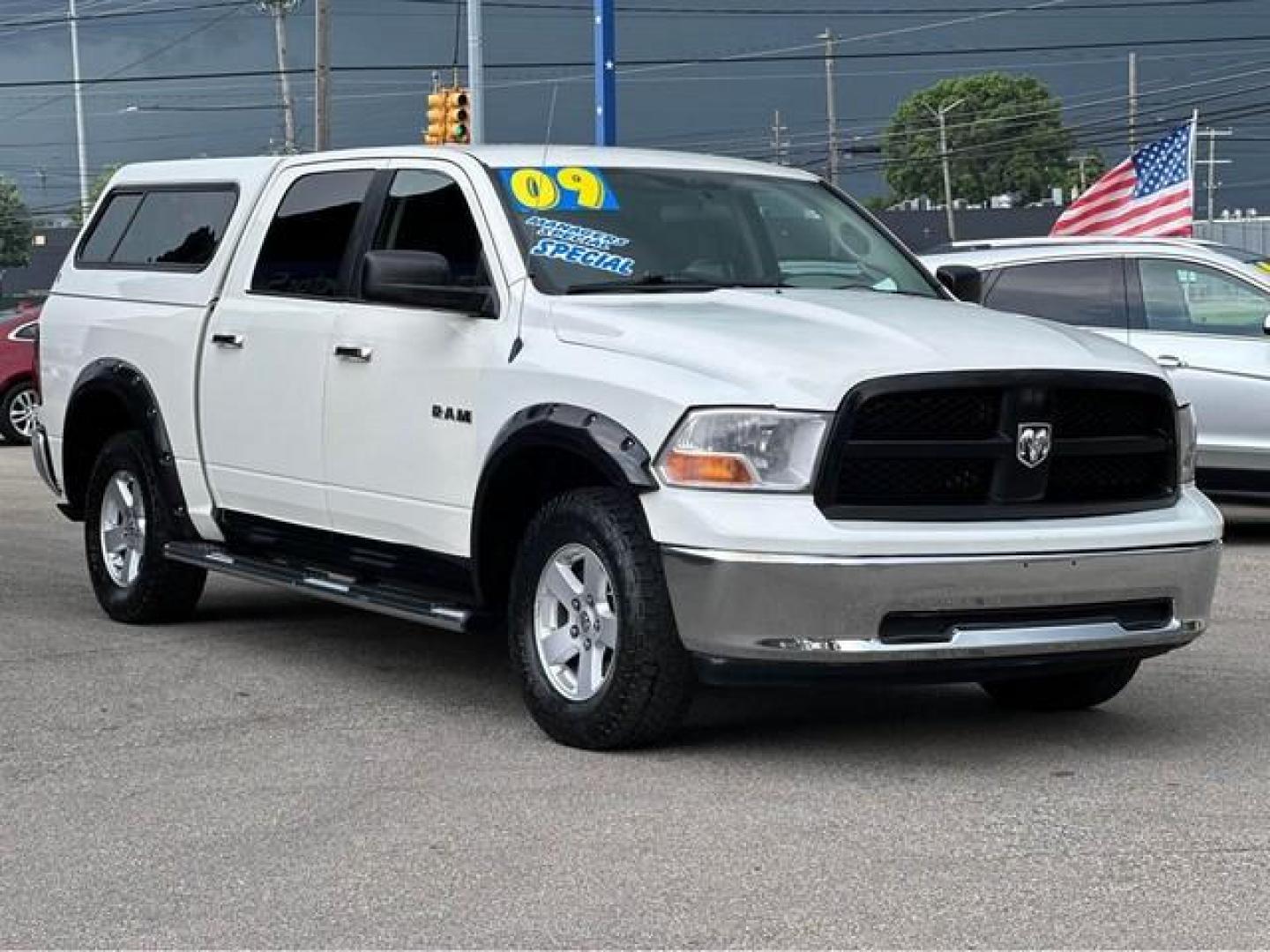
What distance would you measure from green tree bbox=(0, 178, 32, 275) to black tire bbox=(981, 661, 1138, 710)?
14496cm

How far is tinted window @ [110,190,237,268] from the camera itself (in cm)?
912

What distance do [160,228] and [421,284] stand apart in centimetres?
263

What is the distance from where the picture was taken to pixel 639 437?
21.5 ft

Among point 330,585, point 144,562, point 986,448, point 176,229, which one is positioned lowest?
point 144,562

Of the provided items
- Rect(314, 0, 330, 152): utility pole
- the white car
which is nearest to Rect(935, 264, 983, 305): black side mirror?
the white car

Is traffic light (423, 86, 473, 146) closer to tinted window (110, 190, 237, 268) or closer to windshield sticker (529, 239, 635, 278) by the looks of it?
tinted window (110, 190, 237, 268)

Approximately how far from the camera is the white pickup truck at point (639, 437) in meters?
6.33

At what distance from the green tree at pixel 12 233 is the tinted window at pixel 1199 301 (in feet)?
461

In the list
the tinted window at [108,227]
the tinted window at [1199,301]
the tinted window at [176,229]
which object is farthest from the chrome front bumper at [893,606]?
the tinted window at [1199,301]

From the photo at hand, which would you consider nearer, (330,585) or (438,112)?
(330,585)

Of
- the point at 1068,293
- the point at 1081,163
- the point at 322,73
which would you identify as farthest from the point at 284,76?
the point at 1081,163

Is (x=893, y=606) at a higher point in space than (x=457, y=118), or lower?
lower

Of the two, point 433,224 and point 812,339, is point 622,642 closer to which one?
point 812,339

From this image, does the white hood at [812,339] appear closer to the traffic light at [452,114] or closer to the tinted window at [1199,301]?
the tinted window at [1199,301]
